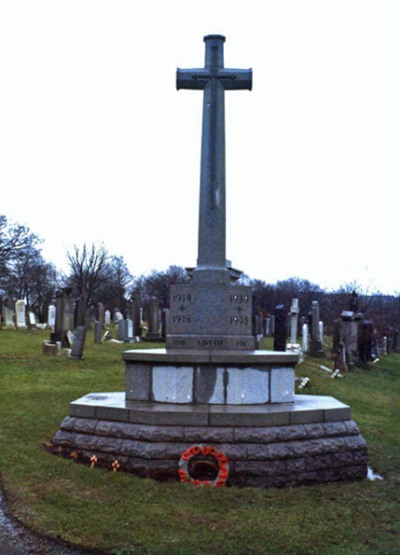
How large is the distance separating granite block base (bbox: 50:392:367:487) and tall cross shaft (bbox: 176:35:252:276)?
275 cm

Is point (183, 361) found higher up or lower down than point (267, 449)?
higher up

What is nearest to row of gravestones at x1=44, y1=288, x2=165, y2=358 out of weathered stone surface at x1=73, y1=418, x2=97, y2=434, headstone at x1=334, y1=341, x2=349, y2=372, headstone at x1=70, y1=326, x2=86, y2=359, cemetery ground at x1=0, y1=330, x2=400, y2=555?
headstone at x1=70, y1=326, x2=86, y2=359

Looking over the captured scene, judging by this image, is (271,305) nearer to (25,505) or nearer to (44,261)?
(44,261)

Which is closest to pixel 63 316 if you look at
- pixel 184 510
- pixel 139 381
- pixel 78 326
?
pixel 78 326

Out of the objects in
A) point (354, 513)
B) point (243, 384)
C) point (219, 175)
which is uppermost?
point (219, 175)

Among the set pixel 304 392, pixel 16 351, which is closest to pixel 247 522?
pixel 304 392

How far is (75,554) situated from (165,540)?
67 centimetres

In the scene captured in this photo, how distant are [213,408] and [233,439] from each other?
61cm

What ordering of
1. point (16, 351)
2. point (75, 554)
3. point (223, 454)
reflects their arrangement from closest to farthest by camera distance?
1. point (75, 554)
2. point (223, 454)
3. point (16, 351)

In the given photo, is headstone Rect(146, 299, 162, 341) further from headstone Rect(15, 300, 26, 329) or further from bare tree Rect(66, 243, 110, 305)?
bare tree Rect(66, 243, 110, 305)

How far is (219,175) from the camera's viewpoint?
8898 millimetres

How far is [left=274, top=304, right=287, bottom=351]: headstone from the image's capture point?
45.7ft

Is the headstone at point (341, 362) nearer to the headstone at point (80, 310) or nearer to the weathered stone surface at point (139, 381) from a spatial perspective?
the headstone at point (80, 310)

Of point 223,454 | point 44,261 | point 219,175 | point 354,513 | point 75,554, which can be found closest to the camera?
point 75,554
